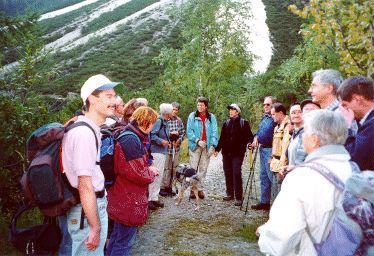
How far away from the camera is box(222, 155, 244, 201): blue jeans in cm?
602

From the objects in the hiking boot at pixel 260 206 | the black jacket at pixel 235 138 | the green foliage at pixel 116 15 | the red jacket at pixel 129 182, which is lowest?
the hiking boot at pixel 260 206

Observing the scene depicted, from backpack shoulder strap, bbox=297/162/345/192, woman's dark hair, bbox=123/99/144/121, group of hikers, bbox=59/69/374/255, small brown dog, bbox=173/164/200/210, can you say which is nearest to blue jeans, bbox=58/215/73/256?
group of hikers, bbox=59/69/374/255

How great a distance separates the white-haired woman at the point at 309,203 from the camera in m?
1.57

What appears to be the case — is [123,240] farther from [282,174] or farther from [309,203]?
[282,174]

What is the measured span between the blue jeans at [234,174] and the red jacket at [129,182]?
3.35m

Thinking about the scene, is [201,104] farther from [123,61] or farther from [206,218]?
[123,61]

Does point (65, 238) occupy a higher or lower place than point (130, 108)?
lower

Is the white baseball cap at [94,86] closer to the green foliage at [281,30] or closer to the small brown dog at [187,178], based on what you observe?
the small brown dog at [187,178]

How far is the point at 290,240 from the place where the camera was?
1.58 meters

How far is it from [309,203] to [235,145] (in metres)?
4.48

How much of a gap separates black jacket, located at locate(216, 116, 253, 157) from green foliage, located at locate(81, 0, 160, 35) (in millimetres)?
65131

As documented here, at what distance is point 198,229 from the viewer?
4.85 m

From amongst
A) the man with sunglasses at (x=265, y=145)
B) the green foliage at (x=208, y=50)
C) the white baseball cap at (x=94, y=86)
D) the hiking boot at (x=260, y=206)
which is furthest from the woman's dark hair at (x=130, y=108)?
the green foliage at (x=208, y=50)

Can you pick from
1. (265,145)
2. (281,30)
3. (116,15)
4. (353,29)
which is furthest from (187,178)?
(116,15)
